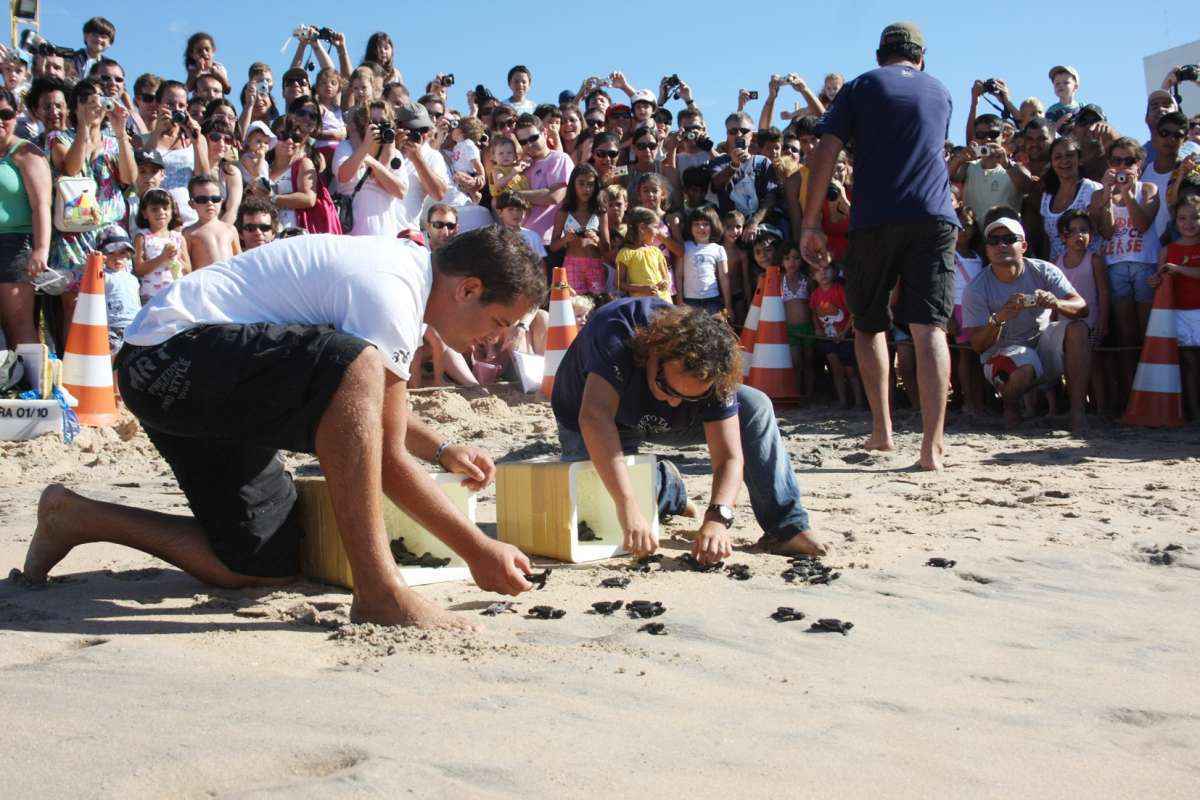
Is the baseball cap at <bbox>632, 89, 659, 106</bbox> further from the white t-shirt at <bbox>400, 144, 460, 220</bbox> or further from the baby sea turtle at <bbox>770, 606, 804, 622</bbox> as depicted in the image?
the baby sea turtle at <bbox>770, 606, 804, 622</bbox>

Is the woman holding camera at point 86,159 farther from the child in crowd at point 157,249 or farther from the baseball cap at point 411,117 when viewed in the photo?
the baseball cap at point 411,117

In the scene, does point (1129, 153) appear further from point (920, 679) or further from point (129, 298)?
point (129, 298)

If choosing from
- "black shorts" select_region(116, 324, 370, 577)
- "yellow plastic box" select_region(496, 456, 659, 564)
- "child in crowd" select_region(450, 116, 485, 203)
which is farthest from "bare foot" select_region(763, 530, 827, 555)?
"child in crowd" select_region(450, 116, 485, 203)

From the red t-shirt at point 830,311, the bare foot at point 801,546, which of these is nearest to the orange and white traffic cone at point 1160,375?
the red t-shirt at point 830,311

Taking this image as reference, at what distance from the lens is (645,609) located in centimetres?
338

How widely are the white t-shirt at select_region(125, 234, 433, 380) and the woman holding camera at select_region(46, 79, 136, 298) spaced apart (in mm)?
4504

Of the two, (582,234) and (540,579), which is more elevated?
(582,234)

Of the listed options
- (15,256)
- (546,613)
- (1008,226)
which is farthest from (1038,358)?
Result: (15,256)

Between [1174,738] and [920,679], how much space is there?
567 mm

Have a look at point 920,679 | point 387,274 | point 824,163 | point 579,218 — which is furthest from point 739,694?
point 579,218

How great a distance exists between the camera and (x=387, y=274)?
313cm

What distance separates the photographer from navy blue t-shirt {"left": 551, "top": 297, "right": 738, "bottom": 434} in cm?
403

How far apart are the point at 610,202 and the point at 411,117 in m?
1.72

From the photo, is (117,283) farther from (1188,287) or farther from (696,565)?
(1188,287)
